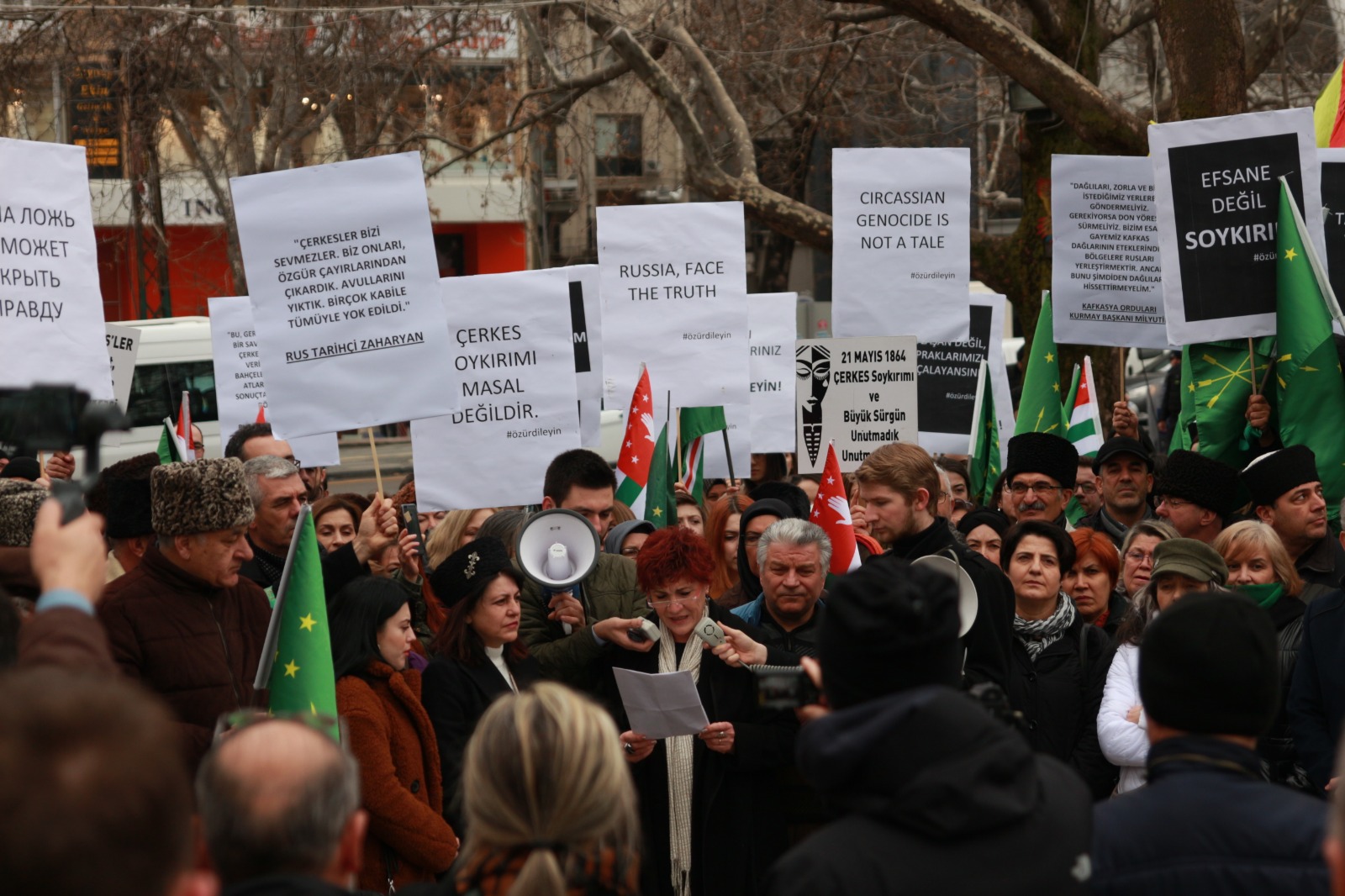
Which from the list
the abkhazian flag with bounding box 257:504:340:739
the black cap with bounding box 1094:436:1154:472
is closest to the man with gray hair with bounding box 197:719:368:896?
the abkhazian flag with bounding box 257:504:340:739

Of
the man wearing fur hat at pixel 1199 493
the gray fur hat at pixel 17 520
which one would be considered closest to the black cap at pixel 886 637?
the gray fur hat at pixel 17 520

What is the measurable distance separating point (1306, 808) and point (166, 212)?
2681 centimetres

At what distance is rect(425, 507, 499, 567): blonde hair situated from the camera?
20.7 feet

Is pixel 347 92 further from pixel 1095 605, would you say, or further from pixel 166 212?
pixel 1095 605

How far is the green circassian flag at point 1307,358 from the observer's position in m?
6.22

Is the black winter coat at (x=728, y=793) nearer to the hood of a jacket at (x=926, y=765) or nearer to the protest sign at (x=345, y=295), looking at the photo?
the protest sign at (x=345, y=295)

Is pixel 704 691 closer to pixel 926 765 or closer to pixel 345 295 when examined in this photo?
pixel 345 295

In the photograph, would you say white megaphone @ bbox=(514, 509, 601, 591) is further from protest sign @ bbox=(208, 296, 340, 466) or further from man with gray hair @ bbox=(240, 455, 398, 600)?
protest sign @ bbox=(208, 296, 340, 466)

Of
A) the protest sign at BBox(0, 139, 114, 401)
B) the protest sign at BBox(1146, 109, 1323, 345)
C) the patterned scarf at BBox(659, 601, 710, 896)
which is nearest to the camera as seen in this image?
the patterned scarf at BBox(659, 601, 710, 896)

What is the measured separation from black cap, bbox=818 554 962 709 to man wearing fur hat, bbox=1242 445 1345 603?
3.69 meters

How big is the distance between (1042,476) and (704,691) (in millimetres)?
2782

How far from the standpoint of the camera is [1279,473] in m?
5.92

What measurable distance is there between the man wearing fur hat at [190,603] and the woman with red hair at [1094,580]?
123 inches

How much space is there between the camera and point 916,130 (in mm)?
23953
